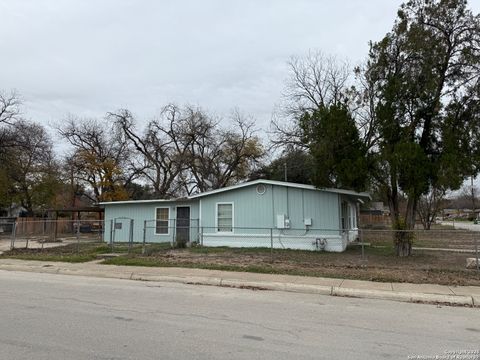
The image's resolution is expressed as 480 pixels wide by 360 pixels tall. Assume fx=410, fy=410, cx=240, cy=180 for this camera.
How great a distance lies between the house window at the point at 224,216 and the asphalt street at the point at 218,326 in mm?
10310

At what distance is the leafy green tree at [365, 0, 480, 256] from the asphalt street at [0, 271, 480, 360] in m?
7.25

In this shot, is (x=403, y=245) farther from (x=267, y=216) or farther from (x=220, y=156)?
(x=220, y=156)

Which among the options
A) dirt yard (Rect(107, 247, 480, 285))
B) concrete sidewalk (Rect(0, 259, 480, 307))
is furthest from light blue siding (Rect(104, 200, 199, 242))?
concrete sidewalk (Rect(0, 259, 480, 307))

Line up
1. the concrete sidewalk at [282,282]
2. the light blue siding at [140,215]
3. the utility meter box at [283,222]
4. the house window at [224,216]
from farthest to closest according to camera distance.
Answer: the light blue siding at [140,215], the house window at [224,216], the utility meter box at [283,222], the concrete sidewalk at [282,282]

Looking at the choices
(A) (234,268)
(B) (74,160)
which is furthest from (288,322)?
(B) (74,160)

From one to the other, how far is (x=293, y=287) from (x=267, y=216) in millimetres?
9150

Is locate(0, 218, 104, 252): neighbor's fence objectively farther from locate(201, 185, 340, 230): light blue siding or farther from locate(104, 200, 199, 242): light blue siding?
locate(201, 185, 340, 230): light blue siding

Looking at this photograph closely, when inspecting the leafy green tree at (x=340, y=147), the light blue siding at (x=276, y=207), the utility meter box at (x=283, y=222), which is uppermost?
the leafy green tree at (x=340, y=147)

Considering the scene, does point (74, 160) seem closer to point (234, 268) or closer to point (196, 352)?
point (234, 268)

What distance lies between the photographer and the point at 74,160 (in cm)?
4609

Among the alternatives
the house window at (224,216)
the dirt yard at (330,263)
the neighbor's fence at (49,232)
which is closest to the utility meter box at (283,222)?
the dirt yard at (330,263)

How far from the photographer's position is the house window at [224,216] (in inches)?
806

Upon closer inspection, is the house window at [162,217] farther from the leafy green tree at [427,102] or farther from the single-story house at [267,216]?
the leafy green tree at [427,102]

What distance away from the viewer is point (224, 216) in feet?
67.7
